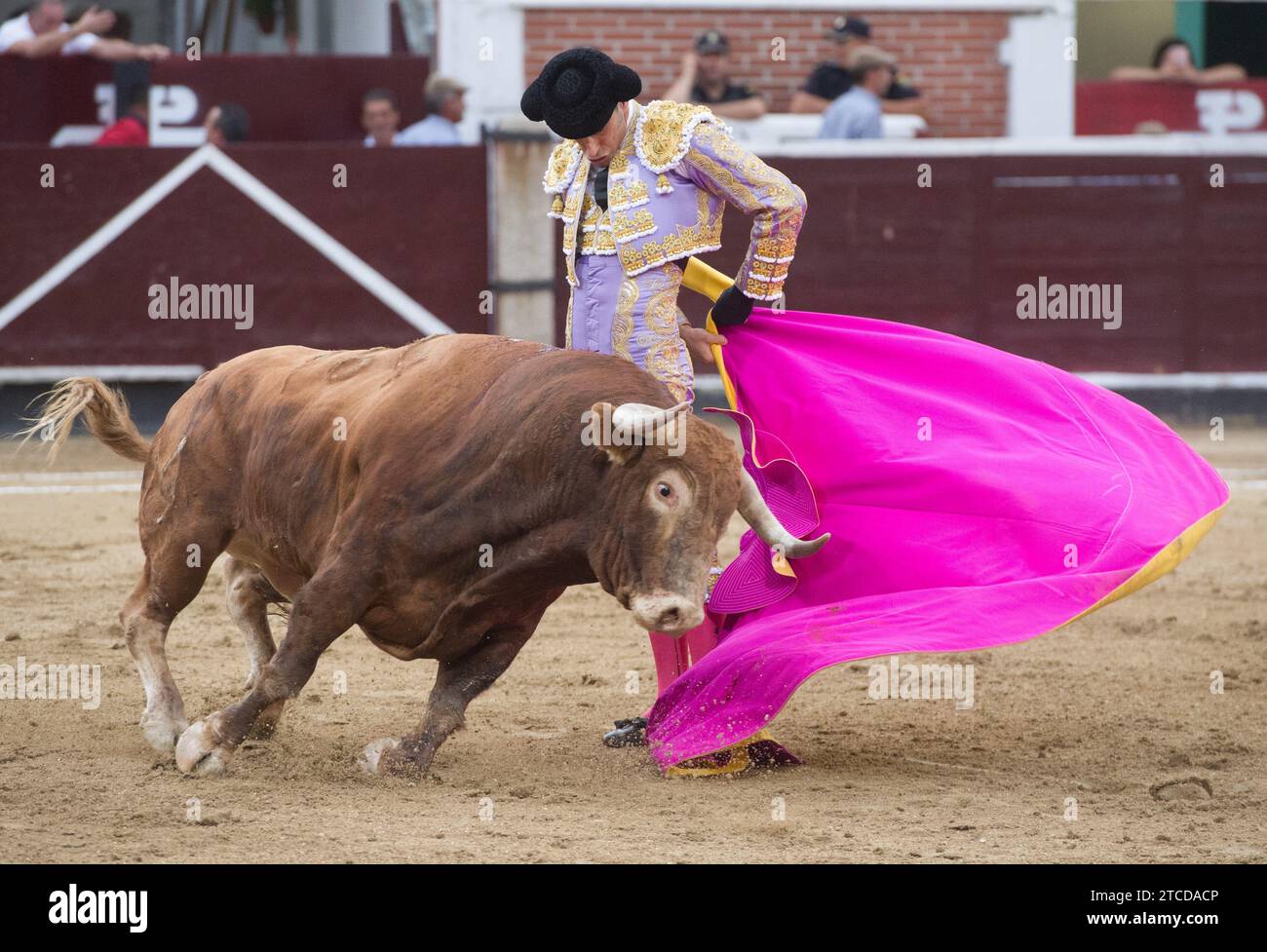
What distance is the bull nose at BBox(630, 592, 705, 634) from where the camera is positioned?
3.23 metres

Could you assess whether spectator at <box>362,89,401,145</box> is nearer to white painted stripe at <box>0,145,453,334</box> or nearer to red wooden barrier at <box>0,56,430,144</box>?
white painted stripe at <box>0,145,453,334</box>

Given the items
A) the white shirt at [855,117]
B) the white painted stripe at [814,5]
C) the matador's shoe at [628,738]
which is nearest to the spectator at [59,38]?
the white painted stripe at [814,5]

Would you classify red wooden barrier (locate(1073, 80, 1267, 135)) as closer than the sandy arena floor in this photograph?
No

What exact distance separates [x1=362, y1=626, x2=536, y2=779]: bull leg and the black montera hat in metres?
1.03

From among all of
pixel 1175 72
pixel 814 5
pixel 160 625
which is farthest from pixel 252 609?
pixel 1175 72

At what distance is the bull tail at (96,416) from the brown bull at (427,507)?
15.0 inches

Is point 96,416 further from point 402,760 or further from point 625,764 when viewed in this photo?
point 625,764

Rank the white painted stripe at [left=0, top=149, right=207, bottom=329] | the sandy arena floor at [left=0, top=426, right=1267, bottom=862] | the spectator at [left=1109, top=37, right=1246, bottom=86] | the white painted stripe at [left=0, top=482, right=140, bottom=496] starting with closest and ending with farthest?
the sandy arena floor at [left=0, top=426, right=1267, bottom=862], the white painted stripe at [left=0, top=482, right=140, bottom=496], the white painted stripe at [left=0, top=149, right=207, bottom=329], the spectator at [left=1109, top=37, right=1246, bottom=86]

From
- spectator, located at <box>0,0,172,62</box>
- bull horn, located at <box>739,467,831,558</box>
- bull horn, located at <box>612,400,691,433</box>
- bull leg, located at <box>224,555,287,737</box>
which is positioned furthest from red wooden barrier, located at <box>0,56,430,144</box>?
bull horn, located at <box>612,400,691,433</box>

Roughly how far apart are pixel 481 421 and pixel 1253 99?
9154mm

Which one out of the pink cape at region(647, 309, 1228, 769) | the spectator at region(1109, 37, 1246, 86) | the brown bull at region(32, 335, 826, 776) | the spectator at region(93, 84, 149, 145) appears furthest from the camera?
the spectator at region(1109, 37, 1246, 86)
